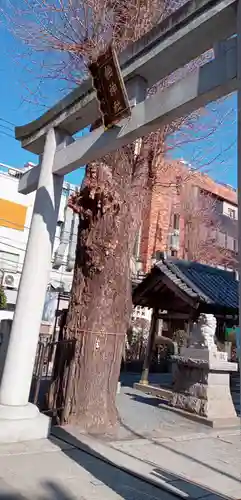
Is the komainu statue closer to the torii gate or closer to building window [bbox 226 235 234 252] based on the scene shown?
the torii gate

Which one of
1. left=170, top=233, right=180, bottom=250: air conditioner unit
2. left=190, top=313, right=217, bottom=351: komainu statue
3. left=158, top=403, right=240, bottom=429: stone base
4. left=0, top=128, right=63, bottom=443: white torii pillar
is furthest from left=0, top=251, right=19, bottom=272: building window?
left=0, top=128, right=63, bottom=443: white torii pillar

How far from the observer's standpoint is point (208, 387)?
293 inches

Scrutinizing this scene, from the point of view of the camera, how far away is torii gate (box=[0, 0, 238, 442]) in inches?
132

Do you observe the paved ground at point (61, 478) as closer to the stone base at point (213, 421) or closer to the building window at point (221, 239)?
the stone base at point (213, 421)

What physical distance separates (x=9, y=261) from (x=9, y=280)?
1.41 m

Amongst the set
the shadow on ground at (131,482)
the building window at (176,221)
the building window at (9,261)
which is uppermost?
the building window at (176,221)

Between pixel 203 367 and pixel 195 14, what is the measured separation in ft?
19.9

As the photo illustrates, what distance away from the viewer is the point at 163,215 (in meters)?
28.1

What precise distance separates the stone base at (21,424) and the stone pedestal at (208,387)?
3.81 meters

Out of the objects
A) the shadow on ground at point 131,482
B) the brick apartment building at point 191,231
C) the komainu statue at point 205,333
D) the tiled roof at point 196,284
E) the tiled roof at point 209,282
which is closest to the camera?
the shadow on ground at point 131,482

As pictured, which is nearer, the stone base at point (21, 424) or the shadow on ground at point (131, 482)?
the shadow on ground at point (131, 482)

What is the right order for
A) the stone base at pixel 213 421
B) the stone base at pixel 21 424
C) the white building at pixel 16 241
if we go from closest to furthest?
1. the stone base at pixel 21 424
2. the stone base at pixel 213 421
3. the white building at pixel 16 241

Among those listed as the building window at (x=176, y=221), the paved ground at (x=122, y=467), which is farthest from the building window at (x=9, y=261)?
the paved ground at (x=122, y=467)

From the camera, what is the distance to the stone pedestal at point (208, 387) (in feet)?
24.1
